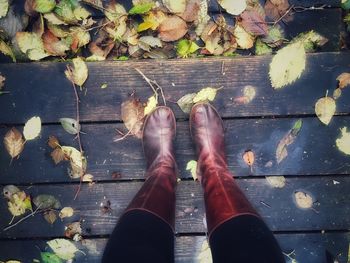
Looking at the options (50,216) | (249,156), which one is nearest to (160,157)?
(249,156)

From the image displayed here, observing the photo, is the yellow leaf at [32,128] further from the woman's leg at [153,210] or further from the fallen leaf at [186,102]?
the fallen leaf at [186,102]

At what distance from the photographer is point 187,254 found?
1.76 meters

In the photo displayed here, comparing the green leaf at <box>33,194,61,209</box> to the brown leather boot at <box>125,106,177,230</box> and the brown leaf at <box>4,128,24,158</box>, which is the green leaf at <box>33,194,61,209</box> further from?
the brown leather boot at <box>125,106,177,230</box>

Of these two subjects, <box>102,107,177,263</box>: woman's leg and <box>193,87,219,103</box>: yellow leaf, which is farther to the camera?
<box>193,87,219,103</box>: yellow leaf

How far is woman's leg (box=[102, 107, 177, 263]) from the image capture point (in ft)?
3.76

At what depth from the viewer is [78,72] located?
A: 5.59ft

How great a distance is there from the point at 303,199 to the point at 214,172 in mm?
523

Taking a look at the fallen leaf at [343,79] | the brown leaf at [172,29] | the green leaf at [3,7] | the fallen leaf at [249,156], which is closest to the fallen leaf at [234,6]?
the brown leaf at [172,29]

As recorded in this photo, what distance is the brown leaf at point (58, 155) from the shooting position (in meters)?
1.75

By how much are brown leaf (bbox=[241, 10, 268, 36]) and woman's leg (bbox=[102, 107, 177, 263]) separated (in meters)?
0.53

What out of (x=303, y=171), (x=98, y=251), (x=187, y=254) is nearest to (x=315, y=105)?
(x=303, y=171)

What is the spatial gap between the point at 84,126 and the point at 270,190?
0.96 metres

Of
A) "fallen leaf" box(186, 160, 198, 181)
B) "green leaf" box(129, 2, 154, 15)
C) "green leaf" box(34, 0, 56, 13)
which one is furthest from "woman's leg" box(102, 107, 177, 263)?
"green leaf" box(34, 0, 56, 13)

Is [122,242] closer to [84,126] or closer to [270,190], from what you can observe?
[84,126]
